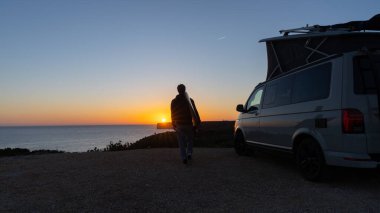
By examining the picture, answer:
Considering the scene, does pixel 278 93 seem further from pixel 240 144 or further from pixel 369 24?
pixel 240 144

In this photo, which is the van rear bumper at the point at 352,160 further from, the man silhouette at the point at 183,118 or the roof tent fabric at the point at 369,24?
the man silhouette at the point at 183,118

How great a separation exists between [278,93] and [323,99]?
194cm

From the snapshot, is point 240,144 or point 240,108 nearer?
point 240,108

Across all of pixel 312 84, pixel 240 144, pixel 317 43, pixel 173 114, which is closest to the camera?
pixel 312 84

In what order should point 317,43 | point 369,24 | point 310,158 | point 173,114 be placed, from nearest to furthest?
point 310,158
point 369,24
point 317,43
point 173,114

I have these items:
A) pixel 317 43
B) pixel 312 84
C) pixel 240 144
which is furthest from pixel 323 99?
pixel 240 144

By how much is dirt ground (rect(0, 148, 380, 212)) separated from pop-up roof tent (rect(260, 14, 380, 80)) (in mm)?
2163

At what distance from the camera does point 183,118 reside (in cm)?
884

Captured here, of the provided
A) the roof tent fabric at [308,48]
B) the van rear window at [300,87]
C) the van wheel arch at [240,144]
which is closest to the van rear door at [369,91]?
the van rear window at [300,87]

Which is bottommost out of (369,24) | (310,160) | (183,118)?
(310,160)

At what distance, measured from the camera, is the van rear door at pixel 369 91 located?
5.28m

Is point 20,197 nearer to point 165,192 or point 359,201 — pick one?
point 165,192

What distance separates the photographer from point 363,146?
528cm

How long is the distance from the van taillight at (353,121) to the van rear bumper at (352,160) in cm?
36
